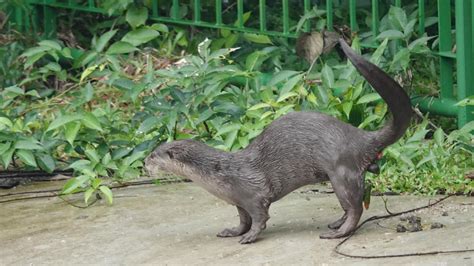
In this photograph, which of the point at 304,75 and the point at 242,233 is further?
the point at 304,75

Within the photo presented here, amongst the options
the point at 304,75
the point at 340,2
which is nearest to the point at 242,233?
the point at 304,75

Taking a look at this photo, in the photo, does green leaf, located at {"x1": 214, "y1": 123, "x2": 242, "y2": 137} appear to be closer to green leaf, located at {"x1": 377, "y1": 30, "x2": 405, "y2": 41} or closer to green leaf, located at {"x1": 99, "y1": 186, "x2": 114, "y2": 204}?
green leaf, located at {"x1": 99, "y1": 186, "x2": 114, "y2": 204}

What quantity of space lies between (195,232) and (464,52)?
2092mm

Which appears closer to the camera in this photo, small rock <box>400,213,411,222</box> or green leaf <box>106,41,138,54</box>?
small rock <box>400,213,411,222</box>

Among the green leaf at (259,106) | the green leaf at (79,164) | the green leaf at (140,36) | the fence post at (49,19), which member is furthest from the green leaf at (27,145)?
the fence post at (49,19)

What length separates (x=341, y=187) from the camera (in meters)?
4.96

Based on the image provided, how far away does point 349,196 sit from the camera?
496cm

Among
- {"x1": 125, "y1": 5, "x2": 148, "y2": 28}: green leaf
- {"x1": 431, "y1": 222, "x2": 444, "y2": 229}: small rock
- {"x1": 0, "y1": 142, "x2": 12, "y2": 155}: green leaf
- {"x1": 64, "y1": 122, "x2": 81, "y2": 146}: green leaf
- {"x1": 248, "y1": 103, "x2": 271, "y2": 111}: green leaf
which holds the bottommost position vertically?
{"x1": 431, "y1": 222, "x2": 444, "y2": 229}: small rock

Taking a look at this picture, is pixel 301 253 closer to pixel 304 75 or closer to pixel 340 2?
pixel 304 75

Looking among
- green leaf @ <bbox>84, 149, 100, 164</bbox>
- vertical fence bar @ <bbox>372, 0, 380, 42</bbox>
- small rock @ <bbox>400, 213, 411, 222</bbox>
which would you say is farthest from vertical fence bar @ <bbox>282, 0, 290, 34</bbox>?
small rock @ <bbox>400, 213, 411, 222</bbox>

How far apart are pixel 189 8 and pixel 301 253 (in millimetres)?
4244

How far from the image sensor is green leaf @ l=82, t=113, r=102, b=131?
261 inches

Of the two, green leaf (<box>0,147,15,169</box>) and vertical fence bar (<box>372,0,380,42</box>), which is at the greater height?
vertical fence bar (<box>372,0,380,42</box>)

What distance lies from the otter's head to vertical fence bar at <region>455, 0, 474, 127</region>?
201 centimetres
